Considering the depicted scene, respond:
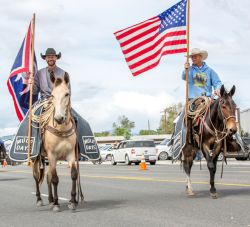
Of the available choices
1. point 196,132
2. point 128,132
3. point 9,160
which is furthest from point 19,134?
point 128,132

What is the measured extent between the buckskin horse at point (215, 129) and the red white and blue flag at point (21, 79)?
3587 mm

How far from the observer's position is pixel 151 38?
44.7 ft

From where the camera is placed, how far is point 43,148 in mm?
10844

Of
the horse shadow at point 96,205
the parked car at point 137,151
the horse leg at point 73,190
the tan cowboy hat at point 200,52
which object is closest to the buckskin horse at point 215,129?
the tan cowboy hat at point 200,52

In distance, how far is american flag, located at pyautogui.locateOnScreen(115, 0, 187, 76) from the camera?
44.4 ft

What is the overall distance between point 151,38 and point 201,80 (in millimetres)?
1861

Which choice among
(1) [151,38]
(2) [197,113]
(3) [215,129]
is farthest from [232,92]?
(1) [151,38]

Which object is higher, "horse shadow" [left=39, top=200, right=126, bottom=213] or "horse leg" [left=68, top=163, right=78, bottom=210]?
"horse leg" [left=68, top=163, right=78, bottom=210]

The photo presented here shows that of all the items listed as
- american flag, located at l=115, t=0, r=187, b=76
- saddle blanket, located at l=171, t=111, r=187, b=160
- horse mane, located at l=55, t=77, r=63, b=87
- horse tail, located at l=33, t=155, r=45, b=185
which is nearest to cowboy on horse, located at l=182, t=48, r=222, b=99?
saddle blanket, located at l=171, t=111, r=187, b=160

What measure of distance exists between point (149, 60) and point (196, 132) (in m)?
2.39

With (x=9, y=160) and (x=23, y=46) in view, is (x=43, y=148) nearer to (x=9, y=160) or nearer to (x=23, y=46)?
(x=9, y=160)

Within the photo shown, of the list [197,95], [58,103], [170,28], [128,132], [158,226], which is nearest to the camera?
[158,226]

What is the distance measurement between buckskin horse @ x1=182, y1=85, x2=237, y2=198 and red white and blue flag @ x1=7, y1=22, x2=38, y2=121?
3.59 meters

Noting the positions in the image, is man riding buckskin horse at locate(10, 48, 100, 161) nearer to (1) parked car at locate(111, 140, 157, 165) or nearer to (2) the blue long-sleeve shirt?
(2) the blue long-sleeve shirt
